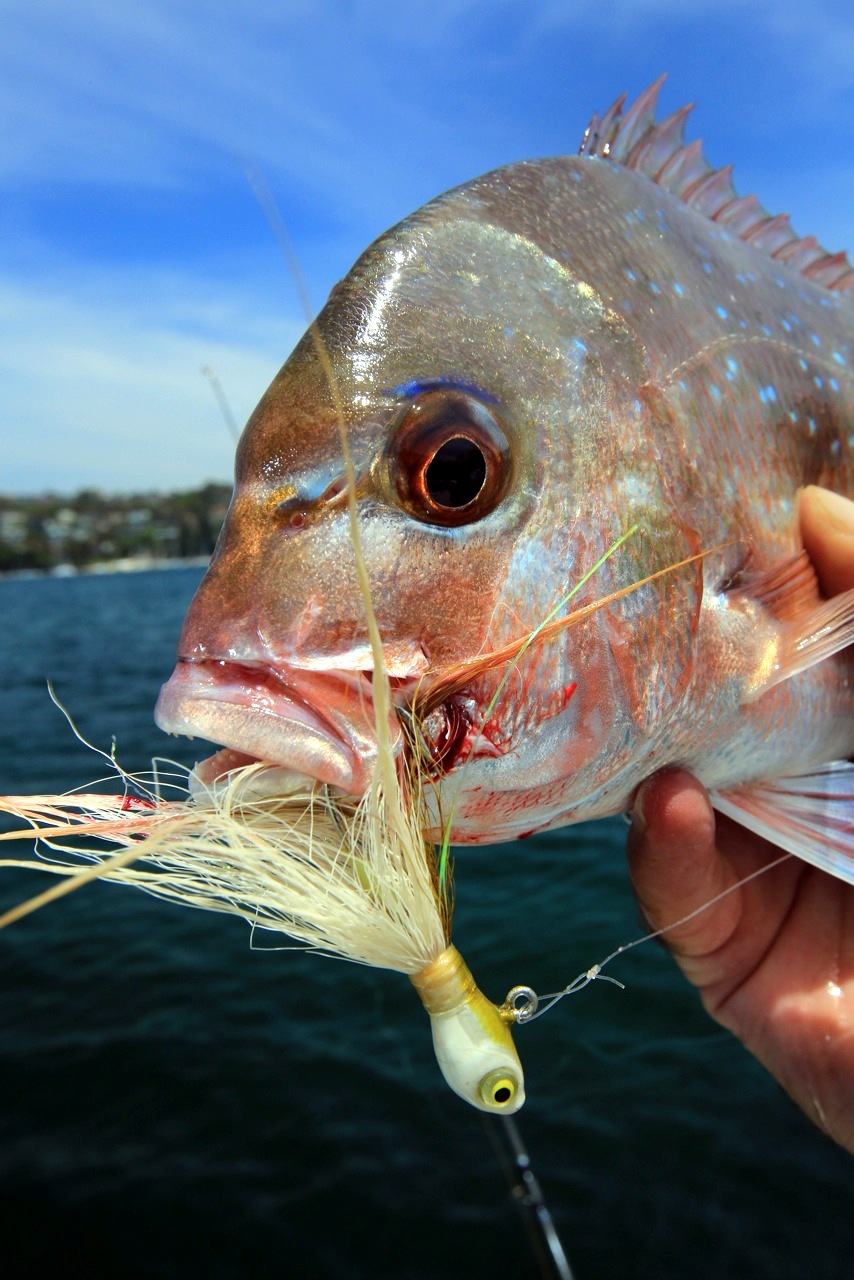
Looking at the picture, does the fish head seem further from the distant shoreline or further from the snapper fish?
the distant shoreline

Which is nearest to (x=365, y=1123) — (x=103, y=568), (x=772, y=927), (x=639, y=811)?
(x=772, y=927)

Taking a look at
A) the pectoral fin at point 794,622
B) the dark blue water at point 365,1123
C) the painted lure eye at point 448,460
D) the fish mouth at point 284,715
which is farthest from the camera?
the dark blue water at point 365,1123

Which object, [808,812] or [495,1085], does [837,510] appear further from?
[495,1085]

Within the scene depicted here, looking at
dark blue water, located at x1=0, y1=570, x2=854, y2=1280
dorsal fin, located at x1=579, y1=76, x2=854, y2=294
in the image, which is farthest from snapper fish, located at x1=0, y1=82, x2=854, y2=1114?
dark blue water, located at x1=0, y1=570, x2=854, y2=1280

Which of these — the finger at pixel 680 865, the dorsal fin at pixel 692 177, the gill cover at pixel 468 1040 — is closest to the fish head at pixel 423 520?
the gill cover at pixel 468 1040

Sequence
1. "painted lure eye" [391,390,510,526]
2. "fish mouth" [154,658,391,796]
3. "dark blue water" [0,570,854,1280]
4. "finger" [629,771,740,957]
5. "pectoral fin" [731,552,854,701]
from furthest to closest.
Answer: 1. "dark blue water" [0,570,854,1280]
2. "finger" [629,771,740,957]
3. "pectoral fin" [731,552,854,701]
4. "painted lure eye" [391,390,510,526]
5. "fish mouth" [154,658,391,796]

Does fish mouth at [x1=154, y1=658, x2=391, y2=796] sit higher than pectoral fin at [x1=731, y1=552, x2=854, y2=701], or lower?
higher

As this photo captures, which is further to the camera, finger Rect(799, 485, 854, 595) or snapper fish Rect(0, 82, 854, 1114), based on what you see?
finger Rect(799, 485, 854, 595)

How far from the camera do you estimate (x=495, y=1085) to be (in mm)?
1313

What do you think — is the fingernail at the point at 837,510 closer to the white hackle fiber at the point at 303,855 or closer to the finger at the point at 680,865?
the finger at the point at 680,865

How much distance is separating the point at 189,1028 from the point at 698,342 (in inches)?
248

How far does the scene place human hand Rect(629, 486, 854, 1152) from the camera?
2.03 metres

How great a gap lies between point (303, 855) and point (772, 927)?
194 centimetres

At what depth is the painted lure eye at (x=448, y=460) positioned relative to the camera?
138cm
